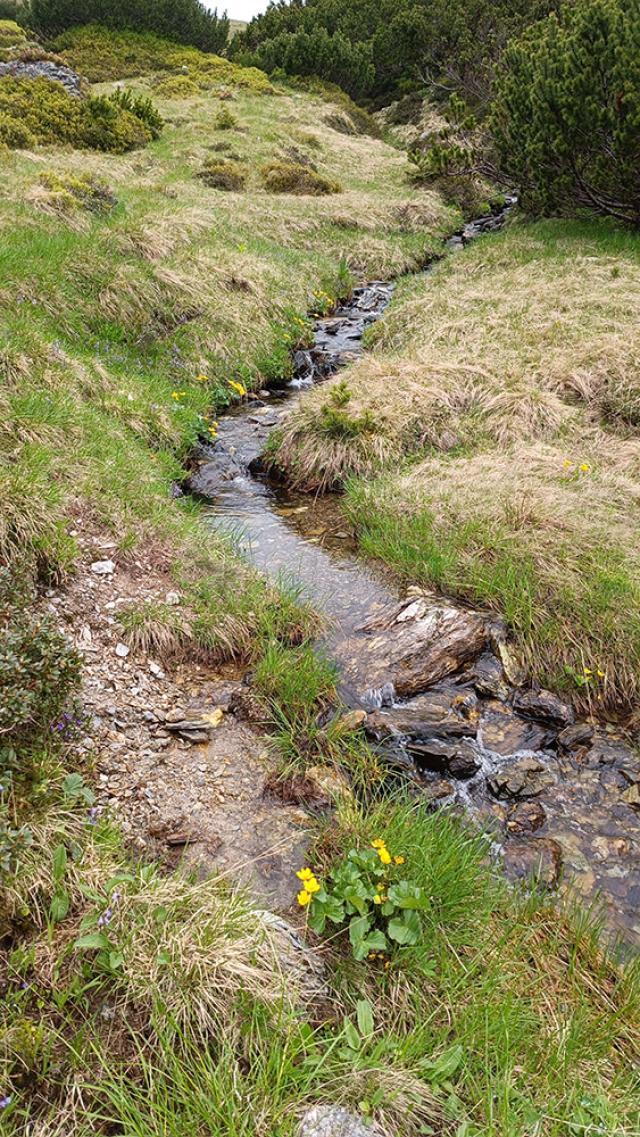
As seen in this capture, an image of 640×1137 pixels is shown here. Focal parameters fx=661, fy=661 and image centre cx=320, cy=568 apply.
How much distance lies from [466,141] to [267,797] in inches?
849

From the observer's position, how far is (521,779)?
4.67m

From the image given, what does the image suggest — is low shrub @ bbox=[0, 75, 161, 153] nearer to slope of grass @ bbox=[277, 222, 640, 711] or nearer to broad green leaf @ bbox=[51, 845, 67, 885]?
slope of grass @ bbox=[277, 222, 640, 711]

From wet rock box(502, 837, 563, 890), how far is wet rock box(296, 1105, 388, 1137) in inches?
72.5

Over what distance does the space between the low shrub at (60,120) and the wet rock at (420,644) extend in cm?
1863

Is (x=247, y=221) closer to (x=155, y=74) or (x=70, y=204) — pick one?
→ (x=70, y=204)

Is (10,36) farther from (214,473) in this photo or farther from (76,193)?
(214,473)

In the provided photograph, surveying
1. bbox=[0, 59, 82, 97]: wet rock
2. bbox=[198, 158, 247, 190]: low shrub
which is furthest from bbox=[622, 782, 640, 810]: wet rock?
bbox=[0, 59, 82, 97]: wet rock

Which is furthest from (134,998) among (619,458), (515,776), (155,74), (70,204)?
(155,74)

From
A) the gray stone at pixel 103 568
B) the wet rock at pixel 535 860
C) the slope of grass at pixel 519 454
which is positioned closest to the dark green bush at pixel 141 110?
the slope of grass at pixel 519 454

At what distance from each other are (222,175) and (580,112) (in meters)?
10.9

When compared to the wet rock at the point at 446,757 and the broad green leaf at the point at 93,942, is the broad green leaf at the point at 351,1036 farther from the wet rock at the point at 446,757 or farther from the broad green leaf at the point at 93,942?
the wet rock at the point at 446,757

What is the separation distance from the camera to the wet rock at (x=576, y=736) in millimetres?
4945

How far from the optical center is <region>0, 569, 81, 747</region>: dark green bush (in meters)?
3.39

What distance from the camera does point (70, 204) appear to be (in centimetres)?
1252
